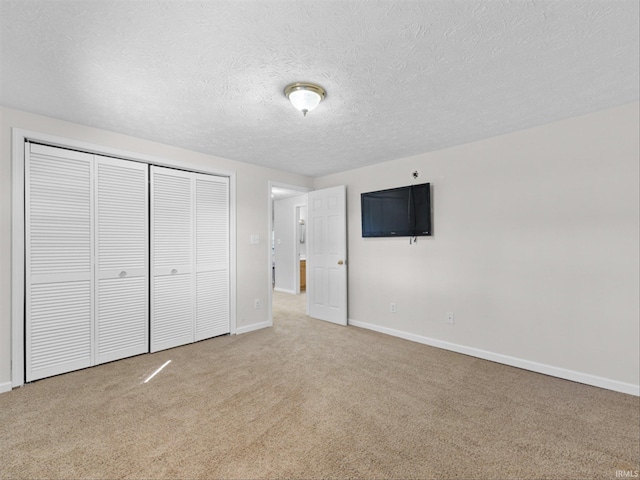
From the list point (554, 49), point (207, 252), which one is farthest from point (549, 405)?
point (207, 252)

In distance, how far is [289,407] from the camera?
2.30 m

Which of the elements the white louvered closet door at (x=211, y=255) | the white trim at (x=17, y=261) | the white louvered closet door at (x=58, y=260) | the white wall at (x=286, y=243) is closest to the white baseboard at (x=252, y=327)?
the white louvered closet door at (x=211, y=255)

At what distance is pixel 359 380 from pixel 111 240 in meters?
2.82

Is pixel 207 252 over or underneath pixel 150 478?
over

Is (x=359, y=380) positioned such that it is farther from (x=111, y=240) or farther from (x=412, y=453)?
(x=111, y=240)

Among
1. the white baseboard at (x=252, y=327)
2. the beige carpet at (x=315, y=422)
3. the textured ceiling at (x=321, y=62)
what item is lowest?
the beige carpet at (x=315, y=422)

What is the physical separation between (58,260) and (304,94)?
2680mm

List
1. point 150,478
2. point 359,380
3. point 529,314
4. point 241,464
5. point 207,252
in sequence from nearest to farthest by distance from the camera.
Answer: point 150,478 < point 241,464 < point 359,380 < point 529,314 < point 207,252

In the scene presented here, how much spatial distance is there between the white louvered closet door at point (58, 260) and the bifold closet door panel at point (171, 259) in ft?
1.97

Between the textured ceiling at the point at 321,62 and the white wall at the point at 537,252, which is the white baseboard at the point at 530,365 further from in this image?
the textured ceiling at the point at 321,62

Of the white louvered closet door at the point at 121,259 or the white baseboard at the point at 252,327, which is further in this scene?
the white baseboard at the point at 252,327

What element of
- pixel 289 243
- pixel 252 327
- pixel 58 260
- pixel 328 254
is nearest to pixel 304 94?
pixel 58 260

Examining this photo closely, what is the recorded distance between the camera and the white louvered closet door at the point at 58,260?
2.67m

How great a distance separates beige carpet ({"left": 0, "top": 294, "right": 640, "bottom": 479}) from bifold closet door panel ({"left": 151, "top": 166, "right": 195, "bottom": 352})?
0.48m
